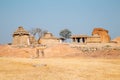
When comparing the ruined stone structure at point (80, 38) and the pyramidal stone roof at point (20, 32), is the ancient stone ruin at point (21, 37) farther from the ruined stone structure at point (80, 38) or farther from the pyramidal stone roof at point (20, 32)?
the ruined stone structure at point (80, 38)

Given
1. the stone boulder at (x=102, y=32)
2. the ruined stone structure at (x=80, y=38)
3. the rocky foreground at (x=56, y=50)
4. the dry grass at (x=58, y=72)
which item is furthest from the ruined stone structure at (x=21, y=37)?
the dry grass at (x=58, y=72)

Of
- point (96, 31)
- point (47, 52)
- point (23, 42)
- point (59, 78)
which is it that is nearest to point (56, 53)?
point (47, 52)

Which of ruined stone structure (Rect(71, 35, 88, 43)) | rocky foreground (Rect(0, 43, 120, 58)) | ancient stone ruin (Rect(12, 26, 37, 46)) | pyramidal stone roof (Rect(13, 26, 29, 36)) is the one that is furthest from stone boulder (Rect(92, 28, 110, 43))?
rocky foreground (Rect(0, 43, 120, 58))

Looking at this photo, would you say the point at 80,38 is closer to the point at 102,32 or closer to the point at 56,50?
the point at 102,32

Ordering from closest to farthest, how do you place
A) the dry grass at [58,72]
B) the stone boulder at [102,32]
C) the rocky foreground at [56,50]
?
the dry grass at [58,72]
the rocky foreground at [56,50]
the stone boulder at [102,32]

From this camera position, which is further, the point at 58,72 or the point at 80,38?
the point at 80,38

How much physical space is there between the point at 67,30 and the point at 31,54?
6657 cm

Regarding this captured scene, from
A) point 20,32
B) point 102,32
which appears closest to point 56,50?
point 20,32

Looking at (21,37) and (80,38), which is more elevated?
(21,37)

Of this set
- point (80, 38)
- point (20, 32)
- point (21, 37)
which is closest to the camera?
point (21, 37)

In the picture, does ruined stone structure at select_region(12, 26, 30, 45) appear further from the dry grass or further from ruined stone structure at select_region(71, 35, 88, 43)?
the dry grass

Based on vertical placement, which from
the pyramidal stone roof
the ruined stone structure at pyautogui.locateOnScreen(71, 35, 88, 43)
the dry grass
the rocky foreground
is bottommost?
the dry grass

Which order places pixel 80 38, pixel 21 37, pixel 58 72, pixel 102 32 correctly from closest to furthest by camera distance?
1. pixel 58 72
2. pixel 21 37
3. pixel 80 38
4. pixel 102 32

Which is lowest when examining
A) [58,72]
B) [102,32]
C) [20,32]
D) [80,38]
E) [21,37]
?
[58,72]
